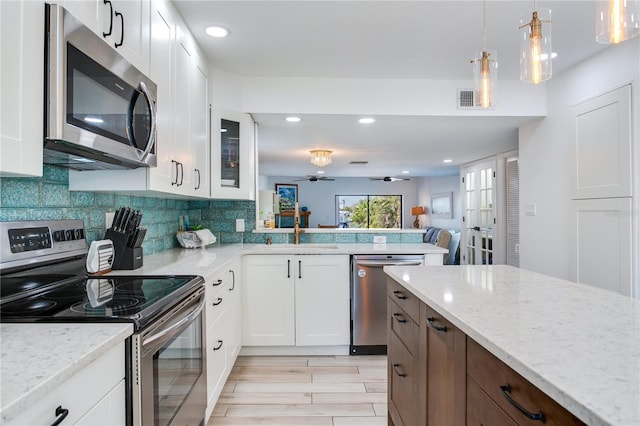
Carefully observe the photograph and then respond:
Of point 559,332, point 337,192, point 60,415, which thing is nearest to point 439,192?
point 337,192

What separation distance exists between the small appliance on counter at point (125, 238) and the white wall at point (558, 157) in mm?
3174

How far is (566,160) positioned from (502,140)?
4.69 feet

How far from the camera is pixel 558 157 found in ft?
10.2

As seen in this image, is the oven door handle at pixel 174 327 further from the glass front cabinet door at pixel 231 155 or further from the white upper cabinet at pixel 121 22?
the glass front cabinet door at pixel 231 155

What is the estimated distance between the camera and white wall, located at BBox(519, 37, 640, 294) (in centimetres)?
244

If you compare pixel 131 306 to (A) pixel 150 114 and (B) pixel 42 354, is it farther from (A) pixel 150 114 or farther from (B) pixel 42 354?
(A) pixel 150 114

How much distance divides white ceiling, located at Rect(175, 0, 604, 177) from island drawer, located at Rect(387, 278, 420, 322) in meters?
1.59

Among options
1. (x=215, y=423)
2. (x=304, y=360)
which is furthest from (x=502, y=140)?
(x=215, y=423)

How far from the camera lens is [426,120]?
3.36 m

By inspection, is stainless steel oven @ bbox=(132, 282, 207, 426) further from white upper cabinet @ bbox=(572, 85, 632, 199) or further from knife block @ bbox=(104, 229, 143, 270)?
white upper cabinet @ bbox=(572, 85, 632, 199)

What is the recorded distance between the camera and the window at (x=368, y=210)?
428 inches

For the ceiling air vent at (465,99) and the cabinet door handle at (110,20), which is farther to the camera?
the ceiling air vent at (465,99)

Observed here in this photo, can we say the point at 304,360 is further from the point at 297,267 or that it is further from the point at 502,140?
the point at 502,140

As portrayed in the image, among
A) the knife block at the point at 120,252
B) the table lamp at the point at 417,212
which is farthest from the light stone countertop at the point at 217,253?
the table lamp at the point at 417,212
